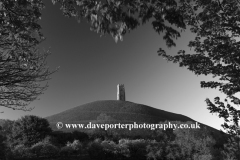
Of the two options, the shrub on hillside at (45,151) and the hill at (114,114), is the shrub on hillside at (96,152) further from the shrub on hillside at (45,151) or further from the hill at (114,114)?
the hill at (114,114)

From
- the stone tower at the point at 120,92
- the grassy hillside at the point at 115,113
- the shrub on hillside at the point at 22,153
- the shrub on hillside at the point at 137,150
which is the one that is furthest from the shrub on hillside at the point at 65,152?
the stone tower at the point at 120,92

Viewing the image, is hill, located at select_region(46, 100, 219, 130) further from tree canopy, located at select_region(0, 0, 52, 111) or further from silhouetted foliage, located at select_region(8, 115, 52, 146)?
tree canopy, located at select_region(0, 0, 52, 111)

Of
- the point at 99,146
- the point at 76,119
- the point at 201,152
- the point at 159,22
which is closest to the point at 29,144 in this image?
the point at 99,146

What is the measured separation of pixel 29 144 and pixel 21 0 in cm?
2305

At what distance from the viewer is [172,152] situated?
2109 cm

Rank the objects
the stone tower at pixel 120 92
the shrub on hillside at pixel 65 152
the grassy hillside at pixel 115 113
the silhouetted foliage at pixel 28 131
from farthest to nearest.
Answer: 1. the stone tower at pixel 120 92
2. the grassy hillside at pixel 115 113
3. the silhouetted foliage at pixel 28 131
4. the shrub on hillside at pixel 65 152

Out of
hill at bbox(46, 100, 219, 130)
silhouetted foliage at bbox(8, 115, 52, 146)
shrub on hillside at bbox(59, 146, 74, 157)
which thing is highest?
hill at bbox(46, 100, 219, 130)

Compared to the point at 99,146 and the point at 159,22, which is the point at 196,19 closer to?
the point at 159,22

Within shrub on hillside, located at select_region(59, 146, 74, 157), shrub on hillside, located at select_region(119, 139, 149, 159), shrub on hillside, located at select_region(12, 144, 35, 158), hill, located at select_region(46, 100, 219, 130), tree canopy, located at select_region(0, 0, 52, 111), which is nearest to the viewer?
tree canopy, located at select_region(0, 0, 52, 111)

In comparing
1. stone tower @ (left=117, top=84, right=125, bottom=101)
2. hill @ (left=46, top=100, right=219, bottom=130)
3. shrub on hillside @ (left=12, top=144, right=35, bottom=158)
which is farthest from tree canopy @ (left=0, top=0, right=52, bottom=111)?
stone tower @ (left=117, top=84, right=125, bottom=101)

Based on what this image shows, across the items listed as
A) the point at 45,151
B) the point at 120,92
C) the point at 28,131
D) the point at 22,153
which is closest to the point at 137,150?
the point at 45,151

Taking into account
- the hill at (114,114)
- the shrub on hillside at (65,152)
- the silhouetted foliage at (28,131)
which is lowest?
the shrub on hillside at (65,152)

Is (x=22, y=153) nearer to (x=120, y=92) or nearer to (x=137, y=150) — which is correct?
(x=137, y=150)

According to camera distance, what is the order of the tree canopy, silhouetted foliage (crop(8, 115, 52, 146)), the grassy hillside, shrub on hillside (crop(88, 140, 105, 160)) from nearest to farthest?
the tree canopy
shrub on hillside (crop(88, 140, 105, 160))
silhouetted foliage (crop(8, 115, 52, 146))
the grassy hillside
